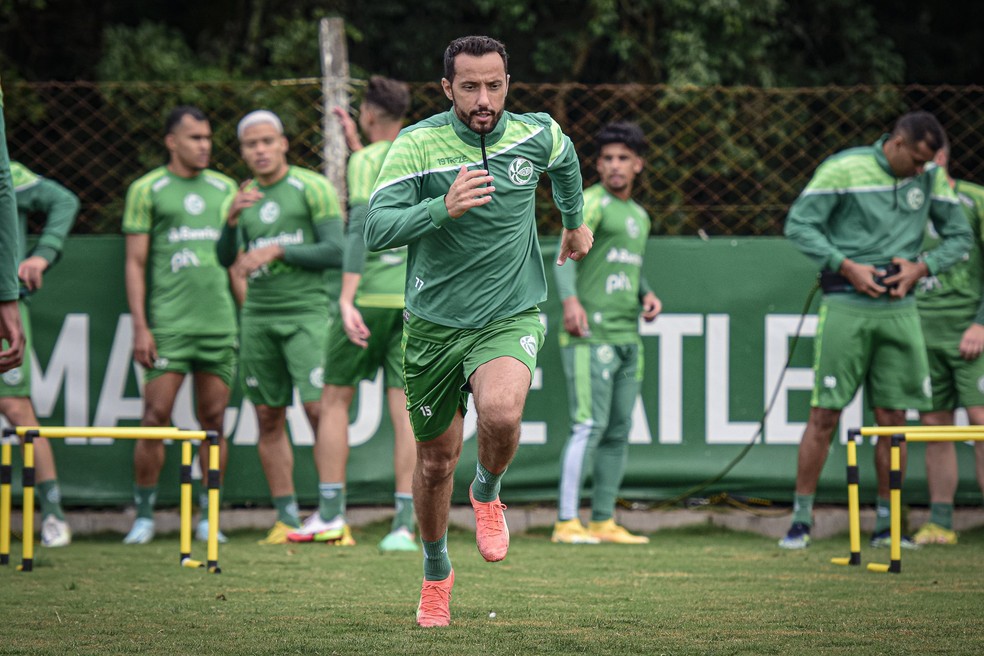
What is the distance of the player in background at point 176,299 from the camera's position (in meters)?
8.34

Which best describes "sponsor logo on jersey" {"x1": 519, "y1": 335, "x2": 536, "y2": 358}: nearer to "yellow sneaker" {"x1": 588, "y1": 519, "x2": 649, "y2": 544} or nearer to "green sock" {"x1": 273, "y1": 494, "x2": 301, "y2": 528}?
"yellow sneaker" {"x1": 588, "y1": 519, "x2": 649, "y2": 544}

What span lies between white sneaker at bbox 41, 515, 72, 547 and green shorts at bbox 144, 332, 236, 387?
3.25ft

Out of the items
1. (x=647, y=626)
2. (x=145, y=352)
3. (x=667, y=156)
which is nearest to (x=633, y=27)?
(x=667, y=156)

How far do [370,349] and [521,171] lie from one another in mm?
2901

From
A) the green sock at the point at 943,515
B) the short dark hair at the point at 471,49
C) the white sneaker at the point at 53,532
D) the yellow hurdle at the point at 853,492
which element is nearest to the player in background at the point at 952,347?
the green sock at the point at 943,515

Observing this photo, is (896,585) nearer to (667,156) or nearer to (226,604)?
(226,604)

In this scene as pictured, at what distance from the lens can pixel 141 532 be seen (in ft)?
27.5

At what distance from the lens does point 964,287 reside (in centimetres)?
862

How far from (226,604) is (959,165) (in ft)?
21.2

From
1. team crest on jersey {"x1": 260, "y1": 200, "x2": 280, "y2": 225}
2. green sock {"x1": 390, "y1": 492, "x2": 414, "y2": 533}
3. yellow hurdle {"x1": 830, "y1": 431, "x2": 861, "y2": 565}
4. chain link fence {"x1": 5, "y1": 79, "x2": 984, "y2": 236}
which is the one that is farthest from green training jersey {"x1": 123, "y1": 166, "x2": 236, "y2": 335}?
yellow hurdle {"x1": 830, "y1": 431, "x2": 861, "y2": 565}

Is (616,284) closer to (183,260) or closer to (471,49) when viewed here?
(183,260)

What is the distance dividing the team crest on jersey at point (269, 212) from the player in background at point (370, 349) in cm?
59

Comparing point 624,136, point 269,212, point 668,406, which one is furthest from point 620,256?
point 269,212

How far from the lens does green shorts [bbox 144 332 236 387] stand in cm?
834
